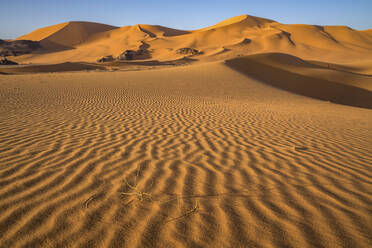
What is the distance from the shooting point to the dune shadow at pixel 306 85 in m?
15.9

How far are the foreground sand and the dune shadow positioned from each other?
11.6m

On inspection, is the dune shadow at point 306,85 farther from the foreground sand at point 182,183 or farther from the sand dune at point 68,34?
the sand dune at point 68,34

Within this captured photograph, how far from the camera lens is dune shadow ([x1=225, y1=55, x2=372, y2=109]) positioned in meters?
15.9

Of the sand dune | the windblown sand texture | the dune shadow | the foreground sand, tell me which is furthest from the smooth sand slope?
the foreground sand

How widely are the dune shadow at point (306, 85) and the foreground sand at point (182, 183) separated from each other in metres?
11.6

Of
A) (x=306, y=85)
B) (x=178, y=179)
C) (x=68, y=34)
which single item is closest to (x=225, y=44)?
(x=306, y=85)

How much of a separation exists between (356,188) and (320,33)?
217 feet

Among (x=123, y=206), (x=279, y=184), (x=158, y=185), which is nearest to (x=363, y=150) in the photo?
(x=279, y=184)

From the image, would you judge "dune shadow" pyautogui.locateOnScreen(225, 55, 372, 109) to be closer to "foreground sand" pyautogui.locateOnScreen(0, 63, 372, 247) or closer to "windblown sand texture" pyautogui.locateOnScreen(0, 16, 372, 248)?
"windblown sand texture" pyautogui.locateOnScreen(0, 16, 372, 248)

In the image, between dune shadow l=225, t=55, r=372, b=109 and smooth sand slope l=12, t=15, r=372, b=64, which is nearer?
dune shadow l=225, t=55, r=372, b=109

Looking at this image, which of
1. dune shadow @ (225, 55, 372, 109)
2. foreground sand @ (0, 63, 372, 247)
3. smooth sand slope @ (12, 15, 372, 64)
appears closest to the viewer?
foreground sand @ (0, 63, 372, 247)

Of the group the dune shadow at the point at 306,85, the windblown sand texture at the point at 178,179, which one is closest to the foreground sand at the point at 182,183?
the windblown sand texture at the point at 178,179

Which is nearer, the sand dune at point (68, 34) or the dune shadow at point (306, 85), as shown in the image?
the dune shadow at point (306, 85)

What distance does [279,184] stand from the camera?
2.70m
